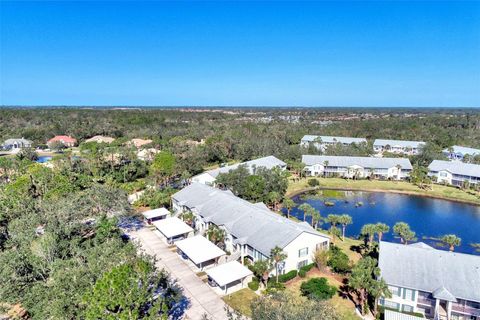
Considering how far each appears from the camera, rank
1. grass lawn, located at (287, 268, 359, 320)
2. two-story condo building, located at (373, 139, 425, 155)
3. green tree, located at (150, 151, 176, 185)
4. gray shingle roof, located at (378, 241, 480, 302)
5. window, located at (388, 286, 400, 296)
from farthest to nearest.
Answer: two-story condo building, located at (373, 139, 425, 155) < green tree, located at (150, 151, 176, 185) < window, located at (388, 286, 400, 296) < grass lawn, located at (287, 268, 359, 320) < gray shingle roof, located at (378, 241, 480, 302)

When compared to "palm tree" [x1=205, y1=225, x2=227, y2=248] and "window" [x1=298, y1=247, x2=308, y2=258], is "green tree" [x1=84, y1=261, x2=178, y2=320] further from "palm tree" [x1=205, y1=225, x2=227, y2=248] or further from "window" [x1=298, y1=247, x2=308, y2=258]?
"window" [x1=298, y1=247, x2=308, y2=258]

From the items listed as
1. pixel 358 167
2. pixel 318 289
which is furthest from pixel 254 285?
pixel 358 167

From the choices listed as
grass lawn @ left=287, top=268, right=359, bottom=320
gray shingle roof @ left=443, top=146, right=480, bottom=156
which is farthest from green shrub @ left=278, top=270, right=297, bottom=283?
gray shingle roof @ left=443, top=146, right=480, bottom=156

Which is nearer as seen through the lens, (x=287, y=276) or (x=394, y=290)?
(x=394, y=290)

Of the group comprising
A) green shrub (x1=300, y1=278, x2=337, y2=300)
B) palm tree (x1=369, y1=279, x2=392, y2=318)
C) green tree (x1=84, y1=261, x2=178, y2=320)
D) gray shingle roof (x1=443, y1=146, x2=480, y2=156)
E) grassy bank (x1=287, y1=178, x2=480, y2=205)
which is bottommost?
grassy bank (x1=287, y1=178, x2=480, y2=205)

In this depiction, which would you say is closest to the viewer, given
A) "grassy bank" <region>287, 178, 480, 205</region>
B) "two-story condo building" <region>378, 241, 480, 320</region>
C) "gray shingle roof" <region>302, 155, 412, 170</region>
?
"two-story condo building" <region>378, 241, 480, 320</region>

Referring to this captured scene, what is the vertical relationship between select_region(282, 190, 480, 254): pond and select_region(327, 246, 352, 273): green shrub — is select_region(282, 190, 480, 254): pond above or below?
below

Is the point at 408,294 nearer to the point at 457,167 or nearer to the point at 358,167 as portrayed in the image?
the point at 358,167
